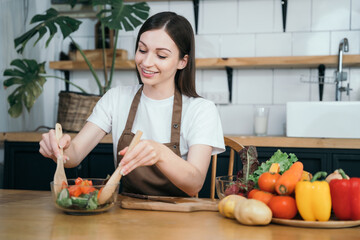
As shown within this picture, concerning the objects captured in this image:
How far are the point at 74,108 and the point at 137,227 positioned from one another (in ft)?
6.11

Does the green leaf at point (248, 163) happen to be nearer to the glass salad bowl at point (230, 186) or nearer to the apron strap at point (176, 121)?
the glass salad bowl at point (230, 186)

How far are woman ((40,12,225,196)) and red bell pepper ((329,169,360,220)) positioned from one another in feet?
1.52

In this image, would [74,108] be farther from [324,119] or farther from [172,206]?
[172,206]

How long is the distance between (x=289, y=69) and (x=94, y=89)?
1481 millimetres

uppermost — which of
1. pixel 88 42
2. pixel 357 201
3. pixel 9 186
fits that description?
pixel 88 42

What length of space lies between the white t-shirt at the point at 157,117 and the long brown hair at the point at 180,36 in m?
0.05

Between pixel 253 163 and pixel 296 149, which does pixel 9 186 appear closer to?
pixel 296 149

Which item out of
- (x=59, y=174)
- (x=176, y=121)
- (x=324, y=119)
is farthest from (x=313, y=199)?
(x=324, y=119)

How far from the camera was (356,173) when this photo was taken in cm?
238

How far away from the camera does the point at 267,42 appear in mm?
2990

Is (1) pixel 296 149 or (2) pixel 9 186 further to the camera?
(2) pixel 9 186

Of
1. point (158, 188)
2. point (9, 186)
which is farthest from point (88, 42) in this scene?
point (158, 188)

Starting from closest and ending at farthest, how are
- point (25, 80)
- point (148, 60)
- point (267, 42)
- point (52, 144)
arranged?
point (52, 144)
point (148, 60)
point (25, 80)
point (267, 42)

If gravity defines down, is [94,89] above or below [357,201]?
above
